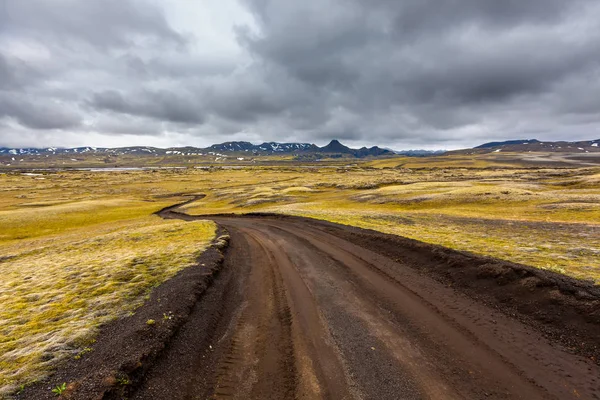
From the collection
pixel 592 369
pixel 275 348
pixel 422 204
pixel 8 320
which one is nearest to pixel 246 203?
pixel 422 204

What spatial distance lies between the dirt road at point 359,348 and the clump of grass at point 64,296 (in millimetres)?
4113

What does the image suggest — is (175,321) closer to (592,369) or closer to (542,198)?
(592,369)

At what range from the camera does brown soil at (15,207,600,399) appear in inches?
362

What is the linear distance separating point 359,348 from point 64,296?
686 inches

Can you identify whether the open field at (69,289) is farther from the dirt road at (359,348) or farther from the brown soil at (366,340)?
the dirt road at (359,348)

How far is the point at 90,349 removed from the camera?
11.0 m

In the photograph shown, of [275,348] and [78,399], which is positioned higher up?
[78,399]

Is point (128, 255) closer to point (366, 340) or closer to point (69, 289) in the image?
point (69, 289)

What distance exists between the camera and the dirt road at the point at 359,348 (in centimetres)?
916

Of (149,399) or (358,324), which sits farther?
(358,324)

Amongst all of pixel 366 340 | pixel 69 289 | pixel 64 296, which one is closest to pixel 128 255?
pixel 69 289

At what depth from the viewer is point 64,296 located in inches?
674

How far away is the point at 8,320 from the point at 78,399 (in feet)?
35.3

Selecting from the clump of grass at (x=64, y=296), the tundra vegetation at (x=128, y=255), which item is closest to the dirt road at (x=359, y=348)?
the clump of grass at (x=64, y=296)
